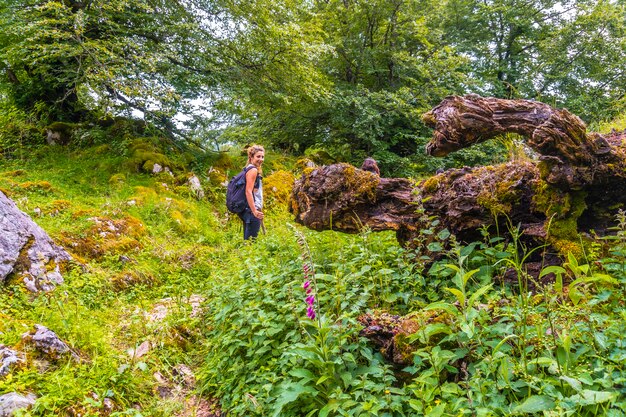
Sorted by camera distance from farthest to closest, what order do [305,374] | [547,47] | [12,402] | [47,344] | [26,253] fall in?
[547,47], [26,253], [47,344], [12,402], [305,374]

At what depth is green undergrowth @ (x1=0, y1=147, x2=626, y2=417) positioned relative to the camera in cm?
178

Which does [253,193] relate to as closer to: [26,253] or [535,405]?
[26,253]

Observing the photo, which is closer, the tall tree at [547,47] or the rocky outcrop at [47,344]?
the rocky outcrop at [47,344]

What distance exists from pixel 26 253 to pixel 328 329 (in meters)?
4.19

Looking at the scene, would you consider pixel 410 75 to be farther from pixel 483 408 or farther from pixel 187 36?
pixel 483 408

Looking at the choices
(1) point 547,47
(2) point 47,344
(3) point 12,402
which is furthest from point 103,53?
(1) point 547,47

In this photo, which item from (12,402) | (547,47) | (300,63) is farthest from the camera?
(547,47)

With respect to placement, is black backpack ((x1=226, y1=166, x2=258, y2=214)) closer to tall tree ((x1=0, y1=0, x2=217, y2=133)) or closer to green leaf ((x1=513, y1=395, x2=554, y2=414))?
tall tree ((x1=0, y1=0, x2=217, y2=133))

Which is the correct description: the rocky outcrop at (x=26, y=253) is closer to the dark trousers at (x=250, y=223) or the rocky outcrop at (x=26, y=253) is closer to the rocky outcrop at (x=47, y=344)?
the rocky outcrop at (x=47, y=344)

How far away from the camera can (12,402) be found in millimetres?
2529

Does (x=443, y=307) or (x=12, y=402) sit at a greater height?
(x=443, y=307)

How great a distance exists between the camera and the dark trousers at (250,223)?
6.34 metres

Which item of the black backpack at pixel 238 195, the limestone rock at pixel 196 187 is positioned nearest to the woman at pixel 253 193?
the black backpack at pixel 238 195

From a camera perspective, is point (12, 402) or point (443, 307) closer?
point (443, 307)
